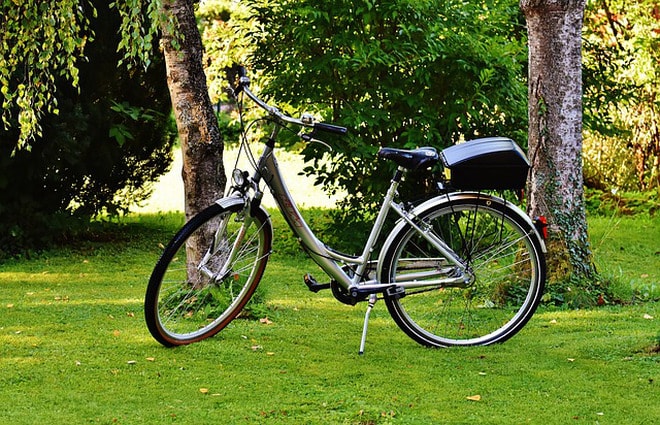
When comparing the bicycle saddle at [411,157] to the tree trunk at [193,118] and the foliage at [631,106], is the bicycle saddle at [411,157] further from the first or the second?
the foliage at [631,106]

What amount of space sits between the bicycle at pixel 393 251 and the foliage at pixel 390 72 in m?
2.60

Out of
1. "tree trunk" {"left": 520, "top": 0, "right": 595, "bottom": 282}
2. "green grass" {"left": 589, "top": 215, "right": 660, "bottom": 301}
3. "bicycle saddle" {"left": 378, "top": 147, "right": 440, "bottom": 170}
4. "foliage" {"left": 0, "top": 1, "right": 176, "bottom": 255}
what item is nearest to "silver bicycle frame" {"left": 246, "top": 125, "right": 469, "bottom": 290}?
"bicycle saddle" {"left": 378, "top": 147, "right": 440, "bottom": 170}

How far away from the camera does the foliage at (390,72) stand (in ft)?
24.8

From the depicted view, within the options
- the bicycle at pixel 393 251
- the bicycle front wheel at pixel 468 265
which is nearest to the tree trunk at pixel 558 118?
the bicycle front wheel at pixel 468 265

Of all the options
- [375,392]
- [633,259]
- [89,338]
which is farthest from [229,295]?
[633,259]

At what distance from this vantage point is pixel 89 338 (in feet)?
17.0

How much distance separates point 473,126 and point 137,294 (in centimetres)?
309

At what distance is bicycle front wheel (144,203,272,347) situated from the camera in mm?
4625

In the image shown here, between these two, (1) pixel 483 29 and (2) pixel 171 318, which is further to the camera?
(1) pixel 483 29

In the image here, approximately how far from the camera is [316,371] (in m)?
4.53

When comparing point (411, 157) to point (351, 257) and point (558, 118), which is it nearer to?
point (351, 257)

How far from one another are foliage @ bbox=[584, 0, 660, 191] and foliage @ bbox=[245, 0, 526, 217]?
3.10m

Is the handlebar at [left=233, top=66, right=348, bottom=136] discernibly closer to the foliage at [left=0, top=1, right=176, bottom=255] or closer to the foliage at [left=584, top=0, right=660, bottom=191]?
the foliage at [left=0, top=1, right=176, bottom=255]

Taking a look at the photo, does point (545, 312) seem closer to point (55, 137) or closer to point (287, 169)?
point (55, 137)
